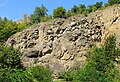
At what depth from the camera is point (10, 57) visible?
164ft

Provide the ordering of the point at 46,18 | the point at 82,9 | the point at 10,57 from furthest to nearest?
the point at 82,9
the point at 46,18
the point at 10,57

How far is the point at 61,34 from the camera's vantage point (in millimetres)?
57000

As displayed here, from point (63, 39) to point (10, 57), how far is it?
10466 millimetres

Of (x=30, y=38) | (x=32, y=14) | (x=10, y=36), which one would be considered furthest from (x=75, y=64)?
(x=32, y=14)

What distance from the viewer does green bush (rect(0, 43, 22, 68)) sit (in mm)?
49406

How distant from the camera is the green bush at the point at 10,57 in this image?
4941cm

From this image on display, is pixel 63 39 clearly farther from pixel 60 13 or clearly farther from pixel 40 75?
pixel 40 75

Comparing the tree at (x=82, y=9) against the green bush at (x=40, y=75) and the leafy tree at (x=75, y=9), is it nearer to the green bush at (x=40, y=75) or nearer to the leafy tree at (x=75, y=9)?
the leafy tree at (x=75, y=9)

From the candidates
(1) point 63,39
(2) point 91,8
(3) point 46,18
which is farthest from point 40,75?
(2) point 91,8

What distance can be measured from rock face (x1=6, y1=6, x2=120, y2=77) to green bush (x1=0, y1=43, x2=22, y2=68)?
2446mm

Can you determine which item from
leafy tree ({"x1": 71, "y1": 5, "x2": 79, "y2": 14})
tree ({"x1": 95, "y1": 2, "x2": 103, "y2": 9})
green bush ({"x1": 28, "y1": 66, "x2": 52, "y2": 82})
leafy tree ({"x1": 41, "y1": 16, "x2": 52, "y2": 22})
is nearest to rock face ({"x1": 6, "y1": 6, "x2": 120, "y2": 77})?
leafy tree ({"x1": 41, "y1": 16, "x2": 52, "y2": 22})

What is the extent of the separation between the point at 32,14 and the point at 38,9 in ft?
5.63

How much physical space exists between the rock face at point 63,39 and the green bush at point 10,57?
245 centimetres

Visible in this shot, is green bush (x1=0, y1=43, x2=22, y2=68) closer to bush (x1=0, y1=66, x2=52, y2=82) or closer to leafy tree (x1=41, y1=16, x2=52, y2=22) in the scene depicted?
leafy tree (x1=41, y1=16, x2=52, y2=22)
